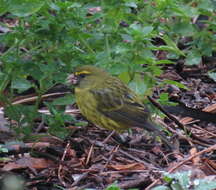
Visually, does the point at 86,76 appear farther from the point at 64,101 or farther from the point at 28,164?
the point at 28,164

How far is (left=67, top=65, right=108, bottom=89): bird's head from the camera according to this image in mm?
5324

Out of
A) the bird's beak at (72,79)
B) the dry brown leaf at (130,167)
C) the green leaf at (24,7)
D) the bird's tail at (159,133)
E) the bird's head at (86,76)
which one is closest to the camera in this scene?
the green leaf at (24,7)

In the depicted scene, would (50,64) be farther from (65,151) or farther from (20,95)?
(20,95)

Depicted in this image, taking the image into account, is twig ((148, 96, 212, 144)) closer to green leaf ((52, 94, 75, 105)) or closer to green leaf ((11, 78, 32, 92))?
green leaf ((52, 94, 75, 105))

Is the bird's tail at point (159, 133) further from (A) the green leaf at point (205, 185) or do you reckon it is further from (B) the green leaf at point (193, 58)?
(B) the green leaf at point (193, 58)

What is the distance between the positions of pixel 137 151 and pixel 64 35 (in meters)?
1.22

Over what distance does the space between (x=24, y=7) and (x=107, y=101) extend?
144cm

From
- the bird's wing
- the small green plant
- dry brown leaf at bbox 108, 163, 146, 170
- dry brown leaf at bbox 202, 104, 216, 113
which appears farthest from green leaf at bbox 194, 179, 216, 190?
dry brown leaf at bbox 202, 104, 216, 113

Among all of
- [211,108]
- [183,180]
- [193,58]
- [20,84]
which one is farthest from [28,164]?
[193,58]

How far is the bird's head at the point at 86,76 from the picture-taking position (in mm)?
5324

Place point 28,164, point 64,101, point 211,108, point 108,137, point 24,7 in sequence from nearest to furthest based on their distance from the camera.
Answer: point 24,7 → point 28,164 → point 64,101 → point 108,137 → point 211,108

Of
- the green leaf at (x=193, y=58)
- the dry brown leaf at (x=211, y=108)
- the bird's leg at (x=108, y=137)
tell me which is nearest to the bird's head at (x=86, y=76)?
the bird's leg at (x=108, y=137)

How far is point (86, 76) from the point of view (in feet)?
18.1

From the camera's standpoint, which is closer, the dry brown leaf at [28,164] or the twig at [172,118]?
the dry brown leaf at [28,164]
